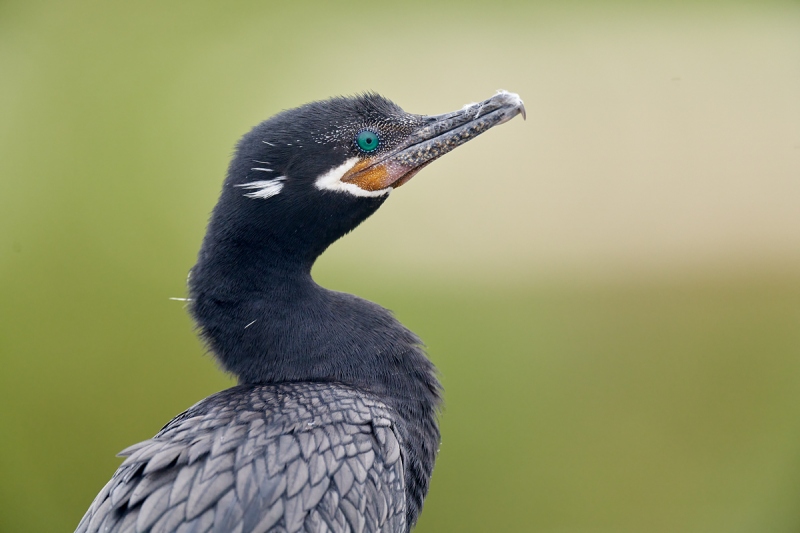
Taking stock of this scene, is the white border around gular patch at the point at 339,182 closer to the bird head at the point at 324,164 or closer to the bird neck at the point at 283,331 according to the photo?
the bird head at the point at 324,164

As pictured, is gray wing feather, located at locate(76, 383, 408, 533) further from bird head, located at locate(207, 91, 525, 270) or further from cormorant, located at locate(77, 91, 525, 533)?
bird head, located at locate(207, 91, 525, 270)

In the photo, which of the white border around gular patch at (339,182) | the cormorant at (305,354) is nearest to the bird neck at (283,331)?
the cormorant at (305,354)

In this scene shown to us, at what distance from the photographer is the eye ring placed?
127cm

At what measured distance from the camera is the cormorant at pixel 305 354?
42.8 inches

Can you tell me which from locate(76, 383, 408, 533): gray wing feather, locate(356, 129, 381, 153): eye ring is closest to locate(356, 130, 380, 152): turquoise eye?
locate(356, 129, 381, 153): eye ring

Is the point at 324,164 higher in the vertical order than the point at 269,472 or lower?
higher

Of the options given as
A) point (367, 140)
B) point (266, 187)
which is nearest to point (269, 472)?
→ point (266, 187)

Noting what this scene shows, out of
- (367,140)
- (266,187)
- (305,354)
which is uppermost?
(367,140)

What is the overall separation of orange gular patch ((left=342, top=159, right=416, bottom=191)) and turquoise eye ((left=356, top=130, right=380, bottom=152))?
3cm

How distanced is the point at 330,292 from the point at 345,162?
28cm

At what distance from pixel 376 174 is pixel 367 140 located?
0.07m

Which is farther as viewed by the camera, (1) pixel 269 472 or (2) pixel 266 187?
(2) pixel 266 187

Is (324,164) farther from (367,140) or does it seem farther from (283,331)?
(283,331)

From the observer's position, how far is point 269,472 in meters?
1.07
